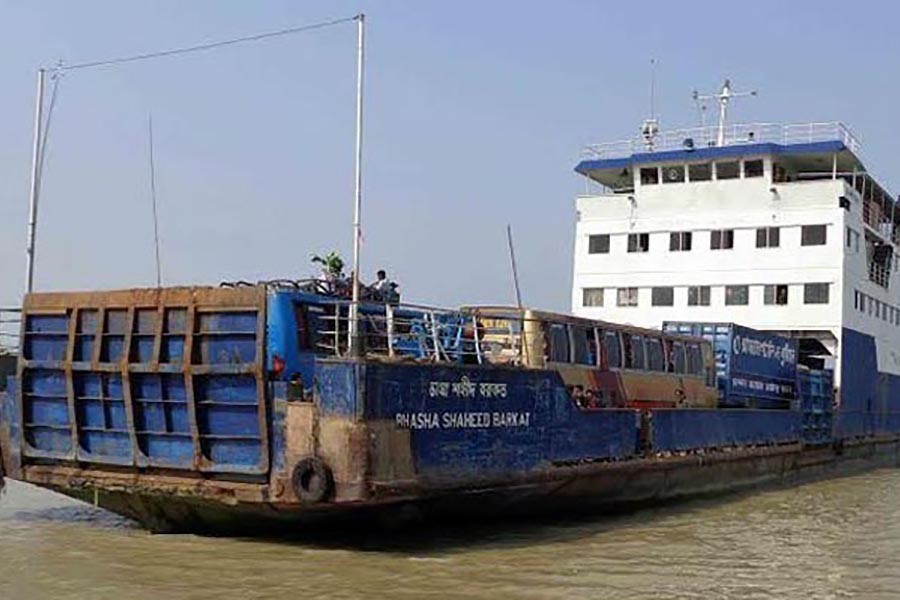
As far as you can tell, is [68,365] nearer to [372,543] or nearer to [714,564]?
[372,543]

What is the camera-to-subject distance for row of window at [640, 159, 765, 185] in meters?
22.4

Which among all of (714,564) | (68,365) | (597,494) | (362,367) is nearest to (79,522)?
(68,365)

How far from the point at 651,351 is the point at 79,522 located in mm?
8421

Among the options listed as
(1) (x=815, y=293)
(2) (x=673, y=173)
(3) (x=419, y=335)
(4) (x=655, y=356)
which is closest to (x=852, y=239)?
(1) (x=815, y=293)

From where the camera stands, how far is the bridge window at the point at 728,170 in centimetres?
2262

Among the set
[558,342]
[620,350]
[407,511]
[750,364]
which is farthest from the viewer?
[750,364]

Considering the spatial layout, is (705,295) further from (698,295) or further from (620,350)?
(620,350)

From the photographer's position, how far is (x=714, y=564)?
10312 mm

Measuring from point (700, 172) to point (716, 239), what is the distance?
163 centimetres

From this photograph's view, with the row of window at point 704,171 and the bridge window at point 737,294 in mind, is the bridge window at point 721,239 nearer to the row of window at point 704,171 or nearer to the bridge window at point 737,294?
the bridge window at point 737,294

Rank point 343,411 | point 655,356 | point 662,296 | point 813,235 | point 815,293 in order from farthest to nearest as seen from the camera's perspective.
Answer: point 662,296 → point 815,293 → point 813,235 → point 655,356 → point 343,411

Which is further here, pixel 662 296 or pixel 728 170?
pixel 728 170

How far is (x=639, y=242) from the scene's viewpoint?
22.7 metres

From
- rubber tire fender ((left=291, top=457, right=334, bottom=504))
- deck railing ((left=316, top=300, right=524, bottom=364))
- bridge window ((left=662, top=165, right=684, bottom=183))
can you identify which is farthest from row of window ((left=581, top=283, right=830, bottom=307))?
rubber tire fender ((left=291, top=457, right=334, bottom=504))
